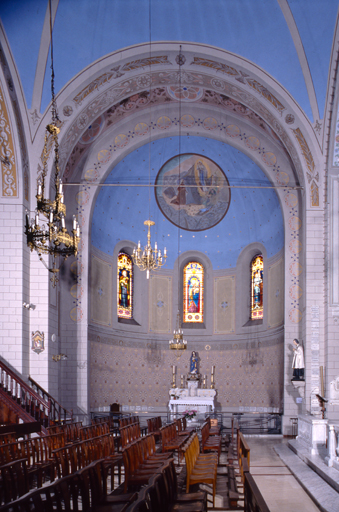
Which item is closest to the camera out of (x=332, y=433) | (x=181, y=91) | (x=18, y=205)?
(x=332, y=433)

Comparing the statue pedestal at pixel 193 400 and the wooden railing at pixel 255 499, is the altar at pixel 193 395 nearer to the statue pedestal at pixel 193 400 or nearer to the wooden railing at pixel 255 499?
the statue pedestal at pixel 193 400

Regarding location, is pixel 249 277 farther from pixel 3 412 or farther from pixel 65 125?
pixel 3 412

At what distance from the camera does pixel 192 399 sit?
18.5 meters

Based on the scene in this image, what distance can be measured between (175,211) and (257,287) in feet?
14.1

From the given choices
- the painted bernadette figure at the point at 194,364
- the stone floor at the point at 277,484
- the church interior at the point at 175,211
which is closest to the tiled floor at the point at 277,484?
the stone floor at the point at 277,484

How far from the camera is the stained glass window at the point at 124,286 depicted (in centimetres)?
2062

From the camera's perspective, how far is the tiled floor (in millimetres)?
6871

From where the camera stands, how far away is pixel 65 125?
15609mm

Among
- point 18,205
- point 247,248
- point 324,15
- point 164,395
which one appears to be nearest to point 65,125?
point 18,205

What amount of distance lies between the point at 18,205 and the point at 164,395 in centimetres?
989

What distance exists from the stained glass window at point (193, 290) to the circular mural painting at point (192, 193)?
1.72m

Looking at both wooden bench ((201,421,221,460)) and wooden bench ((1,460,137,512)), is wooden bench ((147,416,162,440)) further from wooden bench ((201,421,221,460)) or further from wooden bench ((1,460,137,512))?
wooden bench ((1,460,137,512))

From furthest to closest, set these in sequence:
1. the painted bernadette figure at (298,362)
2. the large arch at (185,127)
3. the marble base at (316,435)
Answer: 1. the painted bernadette figure at (298,362)
2. the large arch at (185,127)
3. the marble base at (316,435)

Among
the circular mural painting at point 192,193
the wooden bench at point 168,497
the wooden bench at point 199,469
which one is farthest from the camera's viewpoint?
the circular mural painting at point 192,193
